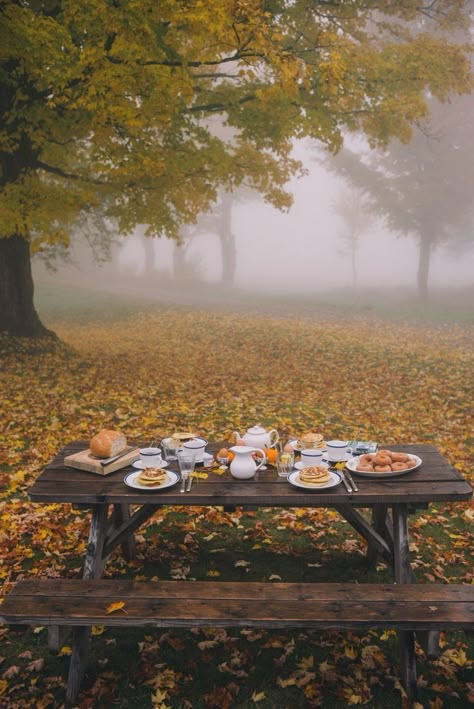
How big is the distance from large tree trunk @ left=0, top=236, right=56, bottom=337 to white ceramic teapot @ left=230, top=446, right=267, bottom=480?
974 centimetres

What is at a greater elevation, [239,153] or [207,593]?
[239,153]

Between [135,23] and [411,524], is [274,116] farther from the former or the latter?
[411,524]

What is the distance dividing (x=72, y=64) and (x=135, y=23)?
101cm

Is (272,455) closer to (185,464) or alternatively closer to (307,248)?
(185,464)

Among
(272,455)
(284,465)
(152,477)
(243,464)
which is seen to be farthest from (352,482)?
(152,477)

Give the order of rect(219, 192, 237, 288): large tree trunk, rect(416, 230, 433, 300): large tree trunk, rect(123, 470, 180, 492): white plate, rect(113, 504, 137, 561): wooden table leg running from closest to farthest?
rect(123, 470, 180, 492): white plate < rect(113, 504, 137, 561): wooden table leg < rect(416, 230, 433, 300): large tree trunk < rect(219, 192, 237, 288): large tree trunk

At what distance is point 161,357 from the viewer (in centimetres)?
1341

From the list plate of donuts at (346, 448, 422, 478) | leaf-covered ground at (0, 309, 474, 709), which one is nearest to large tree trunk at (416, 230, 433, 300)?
leaf-covered ground at (0, 309, 474, 709)

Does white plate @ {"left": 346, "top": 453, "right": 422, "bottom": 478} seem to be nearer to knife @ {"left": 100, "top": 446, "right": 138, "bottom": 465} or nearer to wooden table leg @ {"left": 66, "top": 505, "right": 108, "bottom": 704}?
knife @ {"left": 100, "top": 446, "right": 138, "bottom": 465}

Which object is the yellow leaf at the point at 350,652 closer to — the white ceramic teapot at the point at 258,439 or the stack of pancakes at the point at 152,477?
the white ceramic teapot at the point at 258,439

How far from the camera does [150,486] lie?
360 centimetres

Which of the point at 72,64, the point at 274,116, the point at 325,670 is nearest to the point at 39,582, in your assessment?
the point at 325,670

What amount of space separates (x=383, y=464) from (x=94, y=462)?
1.92 meters

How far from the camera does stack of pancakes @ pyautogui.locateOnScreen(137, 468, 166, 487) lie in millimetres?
3609
